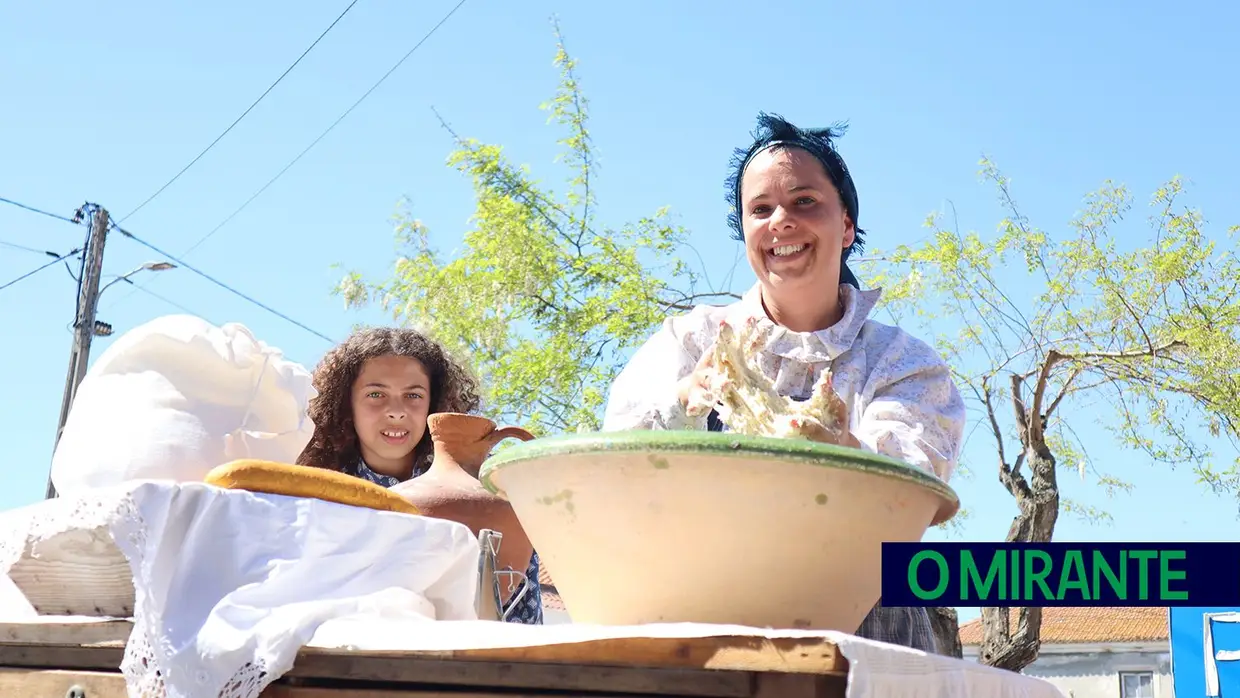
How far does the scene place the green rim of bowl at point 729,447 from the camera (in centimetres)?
127

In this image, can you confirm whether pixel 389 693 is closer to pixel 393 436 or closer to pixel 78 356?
pixel 393 436

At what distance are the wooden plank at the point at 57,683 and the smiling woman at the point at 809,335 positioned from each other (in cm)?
77

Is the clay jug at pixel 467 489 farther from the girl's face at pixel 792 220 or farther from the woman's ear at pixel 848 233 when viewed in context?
the woman's ear at pixel 848 233

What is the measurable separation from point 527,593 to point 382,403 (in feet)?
1.88

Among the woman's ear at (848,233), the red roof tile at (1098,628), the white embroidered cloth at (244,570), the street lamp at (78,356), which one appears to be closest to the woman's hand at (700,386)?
the white embroidered cloth at (244,570)

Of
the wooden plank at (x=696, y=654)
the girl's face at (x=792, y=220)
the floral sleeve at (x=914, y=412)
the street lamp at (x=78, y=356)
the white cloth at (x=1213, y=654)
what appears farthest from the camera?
the street lamp at (x=78, y=356)

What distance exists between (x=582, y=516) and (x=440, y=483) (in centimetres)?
64

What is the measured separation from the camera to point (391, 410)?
2.59m

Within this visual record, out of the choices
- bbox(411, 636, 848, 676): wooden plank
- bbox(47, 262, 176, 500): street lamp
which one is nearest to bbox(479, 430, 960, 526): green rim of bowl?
bbox(411, 636, 848, 676): wooden plank

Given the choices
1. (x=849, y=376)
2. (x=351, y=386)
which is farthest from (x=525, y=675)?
(x=351, y=386)

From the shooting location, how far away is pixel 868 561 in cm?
136

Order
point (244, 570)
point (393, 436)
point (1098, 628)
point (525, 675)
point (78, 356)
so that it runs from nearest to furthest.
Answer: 1. point (525, 675)
2. point (244, 570)
3. point (393, 436)
4. point (78, 356)
5. point (1098, 628)

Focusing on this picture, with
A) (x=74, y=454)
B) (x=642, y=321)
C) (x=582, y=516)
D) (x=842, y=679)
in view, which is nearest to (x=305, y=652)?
(x=582, y=516)

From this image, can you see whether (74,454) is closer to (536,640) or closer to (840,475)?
(536,640)
